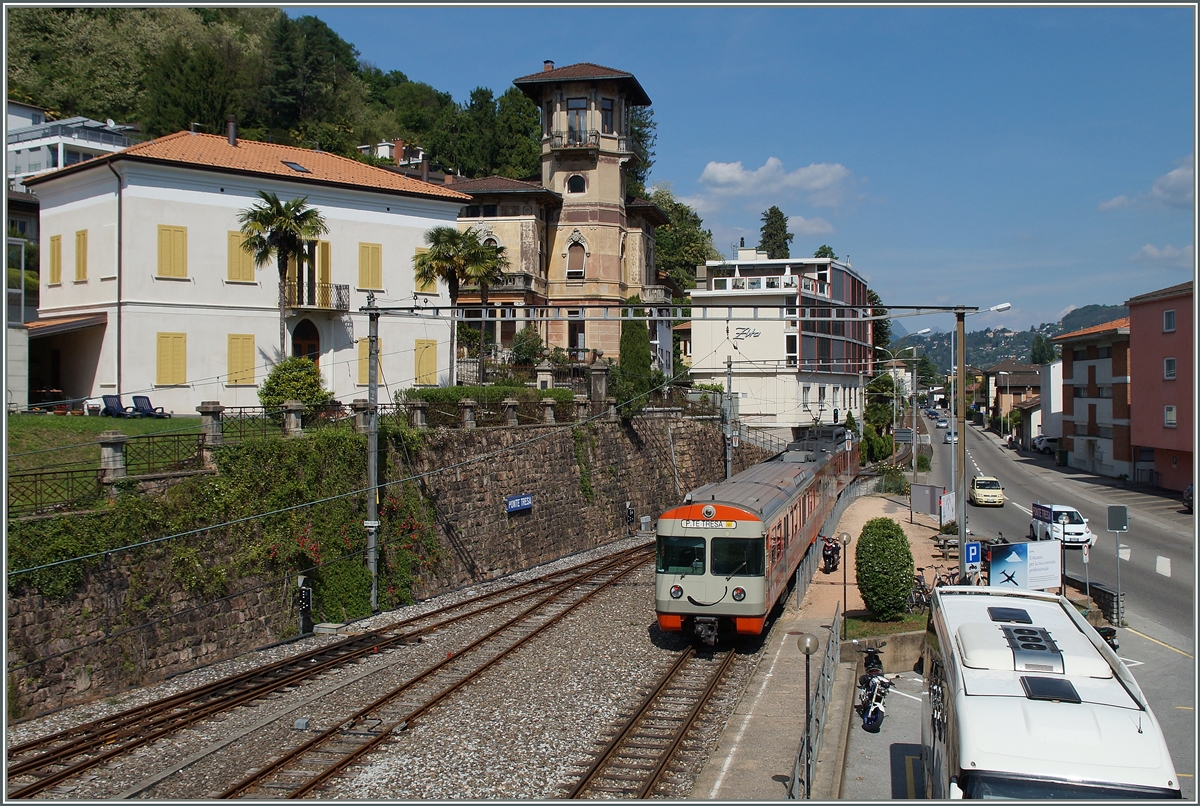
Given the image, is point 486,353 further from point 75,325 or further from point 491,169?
point 491,169

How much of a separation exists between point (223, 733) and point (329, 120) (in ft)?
211

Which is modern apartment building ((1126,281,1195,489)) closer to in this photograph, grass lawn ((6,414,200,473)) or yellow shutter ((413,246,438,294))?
yellow shutter ((413,246,438,294))

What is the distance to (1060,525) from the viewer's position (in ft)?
74.0

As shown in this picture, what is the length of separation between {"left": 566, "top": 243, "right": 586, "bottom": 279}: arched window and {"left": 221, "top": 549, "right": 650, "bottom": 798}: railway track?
103ft

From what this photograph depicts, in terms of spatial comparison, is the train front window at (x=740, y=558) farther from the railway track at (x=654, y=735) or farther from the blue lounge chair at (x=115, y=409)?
the blue lounge chair at (x=115, y=409)

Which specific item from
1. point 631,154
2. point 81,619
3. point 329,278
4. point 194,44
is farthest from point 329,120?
point 81,619

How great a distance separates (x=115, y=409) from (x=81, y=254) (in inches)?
282

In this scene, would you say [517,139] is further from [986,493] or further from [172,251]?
[986,493]

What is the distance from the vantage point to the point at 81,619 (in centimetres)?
1477

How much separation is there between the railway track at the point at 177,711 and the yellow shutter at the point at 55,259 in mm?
19608

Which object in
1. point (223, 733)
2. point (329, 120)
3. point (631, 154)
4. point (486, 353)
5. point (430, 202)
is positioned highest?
point (329, 120)

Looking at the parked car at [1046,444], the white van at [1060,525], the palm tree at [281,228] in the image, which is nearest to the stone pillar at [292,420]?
the palm tree at [281,228]

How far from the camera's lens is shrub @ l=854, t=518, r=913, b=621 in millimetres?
19000


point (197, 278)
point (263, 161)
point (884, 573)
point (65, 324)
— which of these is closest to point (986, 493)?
point (884, 573)
